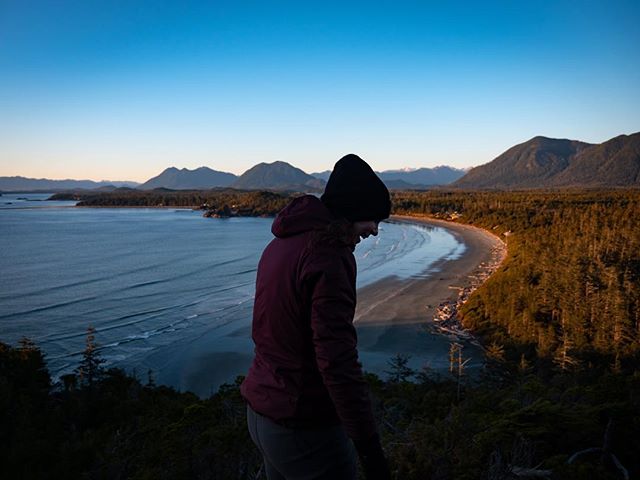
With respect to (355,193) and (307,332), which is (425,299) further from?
(307,332)

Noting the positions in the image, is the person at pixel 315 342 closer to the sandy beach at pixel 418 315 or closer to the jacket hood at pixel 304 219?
the jacket hood at pixel 304 219

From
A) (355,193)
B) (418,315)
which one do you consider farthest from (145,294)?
(355,193)

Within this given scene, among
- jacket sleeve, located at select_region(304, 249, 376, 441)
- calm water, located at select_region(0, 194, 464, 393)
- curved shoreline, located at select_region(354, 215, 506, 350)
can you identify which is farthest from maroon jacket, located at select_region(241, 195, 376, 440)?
curved shoreline, located at select_region(354, 215, 506, 350)

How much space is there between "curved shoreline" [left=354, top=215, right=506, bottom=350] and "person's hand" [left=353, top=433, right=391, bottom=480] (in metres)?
17.8

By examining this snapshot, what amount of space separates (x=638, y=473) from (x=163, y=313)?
23.4m

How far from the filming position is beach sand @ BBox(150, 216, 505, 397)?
16953mm

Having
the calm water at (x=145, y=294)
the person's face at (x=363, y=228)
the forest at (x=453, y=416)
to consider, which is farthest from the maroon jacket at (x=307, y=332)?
the calm water at (x=145, y=294)

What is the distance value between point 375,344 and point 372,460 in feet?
60.3

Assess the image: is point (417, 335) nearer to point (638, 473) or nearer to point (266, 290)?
point (638, 473)

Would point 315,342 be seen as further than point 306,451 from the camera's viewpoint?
No

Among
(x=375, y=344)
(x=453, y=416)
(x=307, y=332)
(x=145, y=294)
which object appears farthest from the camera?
(x=145, y=294)

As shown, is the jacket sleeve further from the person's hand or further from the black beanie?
the black beanie

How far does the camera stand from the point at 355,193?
7.14 feet

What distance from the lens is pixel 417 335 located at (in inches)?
830
